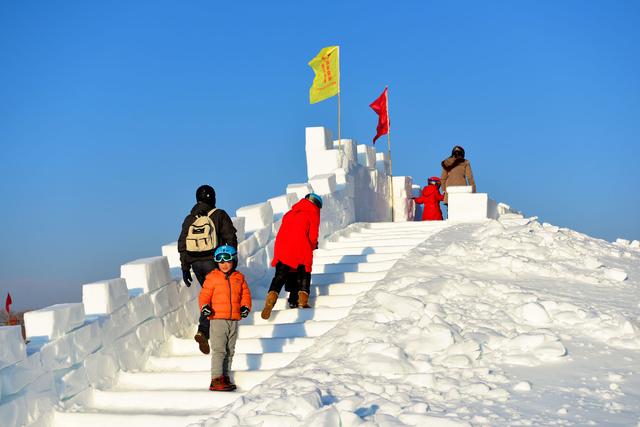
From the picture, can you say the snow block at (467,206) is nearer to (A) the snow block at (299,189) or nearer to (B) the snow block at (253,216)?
(A) the snow block at (299,189)

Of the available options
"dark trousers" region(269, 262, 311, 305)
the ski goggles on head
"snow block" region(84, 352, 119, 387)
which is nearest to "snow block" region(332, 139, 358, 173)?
"dark trousers" region(269, 262, 311, 305)

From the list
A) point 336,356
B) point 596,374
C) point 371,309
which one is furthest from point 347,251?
point 596,374

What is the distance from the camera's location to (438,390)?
632cm

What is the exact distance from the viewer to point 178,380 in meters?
7.71

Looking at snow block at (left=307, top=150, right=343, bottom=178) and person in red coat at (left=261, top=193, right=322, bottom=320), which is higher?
snow block at (left=307, top=150, right=343, bottom=178)

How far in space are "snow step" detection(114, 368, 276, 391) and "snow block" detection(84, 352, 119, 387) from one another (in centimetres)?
12

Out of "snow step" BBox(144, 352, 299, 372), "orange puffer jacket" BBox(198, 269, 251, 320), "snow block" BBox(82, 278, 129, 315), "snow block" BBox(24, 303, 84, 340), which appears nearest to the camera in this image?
"snow block" BBox(24, 303, 84, 340)

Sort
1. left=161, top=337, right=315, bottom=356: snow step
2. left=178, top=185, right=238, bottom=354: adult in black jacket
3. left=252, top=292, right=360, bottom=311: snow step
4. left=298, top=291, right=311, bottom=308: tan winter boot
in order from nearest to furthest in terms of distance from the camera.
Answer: left=161, top=337, right=315, bottom=356: snow step, left=178, top=185, right=238, bottom=354: adult in black jacket, left=298, top=291, right=311, bottom=308: tan winter boot, left=252, top=292, right=360, bottom=311: snow step

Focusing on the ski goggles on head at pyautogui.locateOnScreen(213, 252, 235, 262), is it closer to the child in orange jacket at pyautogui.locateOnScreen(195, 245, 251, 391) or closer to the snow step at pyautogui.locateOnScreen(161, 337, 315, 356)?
the child in orange jacket at pyautogui.locateOnScreen(195, 245, 251, 391)

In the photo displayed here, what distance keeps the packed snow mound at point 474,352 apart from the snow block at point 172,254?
2328 millimetres

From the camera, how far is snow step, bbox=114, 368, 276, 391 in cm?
748

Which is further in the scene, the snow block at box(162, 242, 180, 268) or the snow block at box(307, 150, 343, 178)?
the snow block at box(307, 150, 343, 178)

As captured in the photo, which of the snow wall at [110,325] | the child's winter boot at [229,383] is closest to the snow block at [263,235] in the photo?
the snow wall at [110,325]

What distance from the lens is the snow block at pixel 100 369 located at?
752 centimetres
